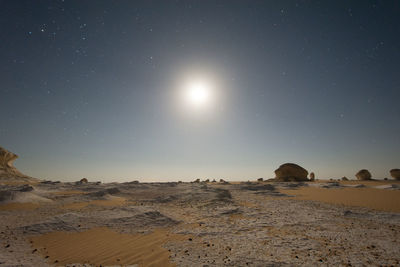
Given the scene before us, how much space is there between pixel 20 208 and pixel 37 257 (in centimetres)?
1032

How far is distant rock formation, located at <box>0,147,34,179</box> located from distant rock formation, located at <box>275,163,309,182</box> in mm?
61335

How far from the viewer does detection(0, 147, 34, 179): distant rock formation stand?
39.3 meters

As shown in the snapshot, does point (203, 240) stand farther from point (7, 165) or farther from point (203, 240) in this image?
point (7, 165)

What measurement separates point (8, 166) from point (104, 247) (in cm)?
5739

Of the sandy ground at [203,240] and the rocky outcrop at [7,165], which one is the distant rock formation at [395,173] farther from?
the rocky outcrop at [7,165]

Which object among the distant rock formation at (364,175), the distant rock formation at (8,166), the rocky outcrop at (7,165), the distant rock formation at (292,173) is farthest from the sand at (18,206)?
the distant rock formation at (364,175)

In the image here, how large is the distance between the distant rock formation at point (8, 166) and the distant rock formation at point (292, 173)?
61.3m

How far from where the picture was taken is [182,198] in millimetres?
17531

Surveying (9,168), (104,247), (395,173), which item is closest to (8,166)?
(9,168)

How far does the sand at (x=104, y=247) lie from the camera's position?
5395mm

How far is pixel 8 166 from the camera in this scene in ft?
145

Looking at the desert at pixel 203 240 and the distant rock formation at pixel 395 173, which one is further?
the distant rock formation at pixel 395 173

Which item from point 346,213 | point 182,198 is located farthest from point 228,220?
point 182,198

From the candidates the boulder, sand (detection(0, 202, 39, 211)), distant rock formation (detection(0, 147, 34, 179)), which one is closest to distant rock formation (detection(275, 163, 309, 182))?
sand (detection(0, 202, 39, 211))
